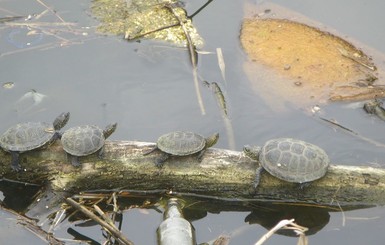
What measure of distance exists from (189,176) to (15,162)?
159cm

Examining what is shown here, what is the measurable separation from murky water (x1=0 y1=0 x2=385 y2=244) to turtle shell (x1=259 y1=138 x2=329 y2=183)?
0.56 metres

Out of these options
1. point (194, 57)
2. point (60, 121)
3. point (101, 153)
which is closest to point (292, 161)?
point (101, 153)

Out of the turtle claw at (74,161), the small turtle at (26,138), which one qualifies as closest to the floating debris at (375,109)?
the turtle claw at (74,161)

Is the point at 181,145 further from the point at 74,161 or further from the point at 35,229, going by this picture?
the point at 35,229

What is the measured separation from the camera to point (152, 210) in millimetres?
4961

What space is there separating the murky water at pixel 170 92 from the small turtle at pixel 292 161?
55cm

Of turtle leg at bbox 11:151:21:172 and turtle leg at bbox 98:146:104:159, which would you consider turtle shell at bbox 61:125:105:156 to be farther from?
turtle leg at bbox 11:151:21:172

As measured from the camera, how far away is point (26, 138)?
482 centimetres

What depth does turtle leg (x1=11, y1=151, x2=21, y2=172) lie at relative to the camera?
490 cm

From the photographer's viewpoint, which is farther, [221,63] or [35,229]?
[221,63]

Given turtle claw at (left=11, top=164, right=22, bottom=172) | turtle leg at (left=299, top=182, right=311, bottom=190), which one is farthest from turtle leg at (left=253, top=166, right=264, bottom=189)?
turtle claw at (left=11, top=164, right=22, bottom=172)

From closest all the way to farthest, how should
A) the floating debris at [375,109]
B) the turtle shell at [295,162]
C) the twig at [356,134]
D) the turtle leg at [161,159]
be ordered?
the turtle shell at [295,162] → the turtle leg at [161,159] → the twig at [356,134] → the floating debris at [375,109]

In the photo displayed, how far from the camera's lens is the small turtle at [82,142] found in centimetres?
472

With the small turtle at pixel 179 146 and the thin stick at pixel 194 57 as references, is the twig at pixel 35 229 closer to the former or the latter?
the small turtle at pixel 179 146
